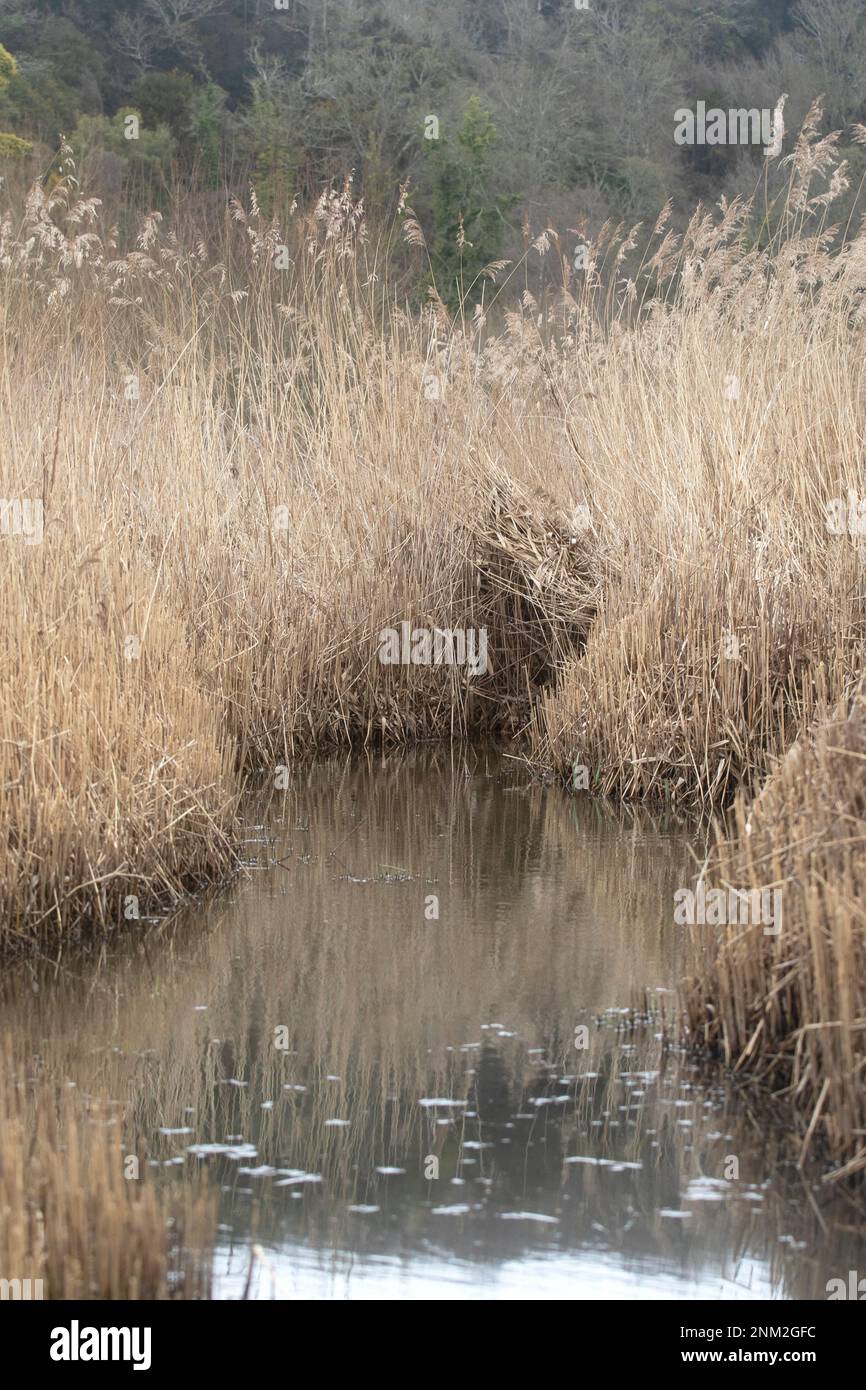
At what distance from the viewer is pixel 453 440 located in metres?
8.01

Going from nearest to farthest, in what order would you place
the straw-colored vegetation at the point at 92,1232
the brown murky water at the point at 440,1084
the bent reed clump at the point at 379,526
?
the straw-colored vegetation at the point at 92,1232, the brown murky water at the point at 440,1084, the bent reed clump at the point at 379,526

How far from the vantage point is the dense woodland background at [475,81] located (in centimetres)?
2319

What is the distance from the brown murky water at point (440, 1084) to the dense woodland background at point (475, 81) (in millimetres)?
17169

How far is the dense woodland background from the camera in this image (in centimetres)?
2319

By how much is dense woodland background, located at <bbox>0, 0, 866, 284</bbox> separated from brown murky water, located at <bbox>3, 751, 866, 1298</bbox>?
17169mm

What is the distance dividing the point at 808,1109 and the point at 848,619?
3303 mm

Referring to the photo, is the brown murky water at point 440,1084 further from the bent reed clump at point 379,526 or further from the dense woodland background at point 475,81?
the dense woodland background at point 475,81

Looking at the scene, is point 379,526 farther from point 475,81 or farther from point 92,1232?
point 475,81

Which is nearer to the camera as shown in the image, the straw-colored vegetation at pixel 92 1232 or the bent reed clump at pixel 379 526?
the straw-colored vegetation at pixel 92 1232

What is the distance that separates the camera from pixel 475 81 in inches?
1083

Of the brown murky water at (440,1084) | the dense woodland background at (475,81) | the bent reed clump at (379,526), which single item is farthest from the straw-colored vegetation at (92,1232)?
the dense woodland background at (475,81)

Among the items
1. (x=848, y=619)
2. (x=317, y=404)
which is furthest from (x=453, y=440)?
(x=848, y=619)

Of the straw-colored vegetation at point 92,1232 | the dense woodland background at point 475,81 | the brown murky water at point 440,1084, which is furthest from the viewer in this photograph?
the dense woodland background at point 475,81
